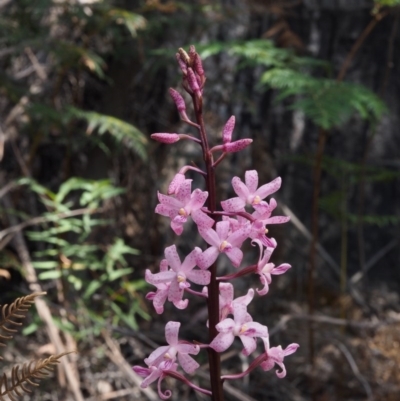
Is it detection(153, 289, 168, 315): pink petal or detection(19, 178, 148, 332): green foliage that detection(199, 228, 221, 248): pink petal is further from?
detection(19, 178, 148, 332): green foliage

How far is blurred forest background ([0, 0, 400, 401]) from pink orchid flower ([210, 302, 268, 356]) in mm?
1573

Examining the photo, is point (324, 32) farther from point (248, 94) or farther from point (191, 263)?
point (191, 263)

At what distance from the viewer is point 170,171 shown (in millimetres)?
4066

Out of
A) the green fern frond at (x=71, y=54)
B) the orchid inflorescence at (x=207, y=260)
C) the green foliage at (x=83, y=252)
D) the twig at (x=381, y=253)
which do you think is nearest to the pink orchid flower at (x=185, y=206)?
the orchid inflorescence at (x=207, y=260)

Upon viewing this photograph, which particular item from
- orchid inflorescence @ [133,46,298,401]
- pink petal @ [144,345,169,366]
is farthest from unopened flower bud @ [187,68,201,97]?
pink petal @ [144,345,169,366]

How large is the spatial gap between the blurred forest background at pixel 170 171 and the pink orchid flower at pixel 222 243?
1629mm

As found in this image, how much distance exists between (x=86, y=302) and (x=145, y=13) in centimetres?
168

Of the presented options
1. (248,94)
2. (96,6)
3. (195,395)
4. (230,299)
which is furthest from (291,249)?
(230,299)

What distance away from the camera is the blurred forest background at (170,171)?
2.91 meters

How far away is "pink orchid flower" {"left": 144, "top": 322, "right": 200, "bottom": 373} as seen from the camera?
3.22 ft

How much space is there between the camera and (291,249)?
4449 mm

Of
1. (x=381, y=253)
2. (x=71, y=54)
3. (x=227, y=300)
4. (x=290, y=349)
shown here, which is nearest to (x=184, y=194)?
(x=227, y=300)

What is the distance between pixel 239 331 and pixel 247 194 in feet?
0.75

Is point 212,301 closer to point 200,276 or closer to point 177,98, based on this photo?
point 200,276
